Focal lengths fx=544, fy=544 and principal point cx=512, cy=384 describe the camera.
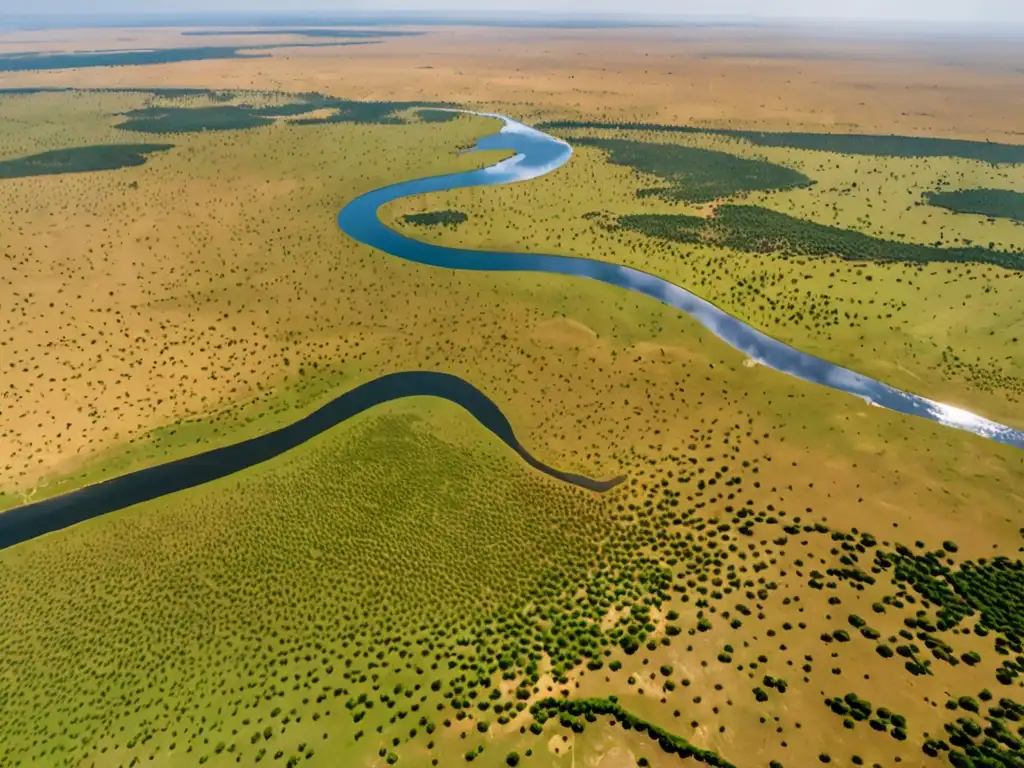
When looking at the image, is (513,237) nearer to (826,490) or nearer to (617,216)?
(617,216)

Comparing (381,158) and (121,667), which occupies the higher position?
(381,158)

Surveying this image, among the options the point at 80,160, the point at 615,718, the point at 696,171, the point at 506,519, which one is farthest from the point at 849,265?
the point at 80,160

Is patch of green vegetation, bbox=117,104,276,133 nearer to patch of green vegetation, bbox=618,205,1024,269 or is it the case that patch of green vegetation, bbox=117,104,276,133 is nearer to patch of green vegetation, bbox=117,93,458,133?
patch of green vegetation, bbox=117,93,458,133

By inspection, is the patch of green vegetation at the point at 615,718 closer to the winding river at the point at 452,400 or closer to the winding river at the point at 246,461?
the winding river at the point at 246,461

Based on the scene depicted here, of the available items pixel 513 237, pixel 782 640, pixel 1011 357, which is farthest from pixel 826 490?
pixel 513 237

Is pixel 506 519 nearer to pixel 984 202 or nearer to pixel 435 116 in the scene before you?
pixel 984 202

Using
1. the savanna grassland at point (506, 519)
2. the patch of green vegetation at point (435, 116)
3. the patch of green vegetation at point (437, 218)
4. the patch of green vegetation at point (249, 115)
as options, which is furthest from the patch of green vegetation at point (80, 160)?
the patch of green vegetation at point (437, 218)
